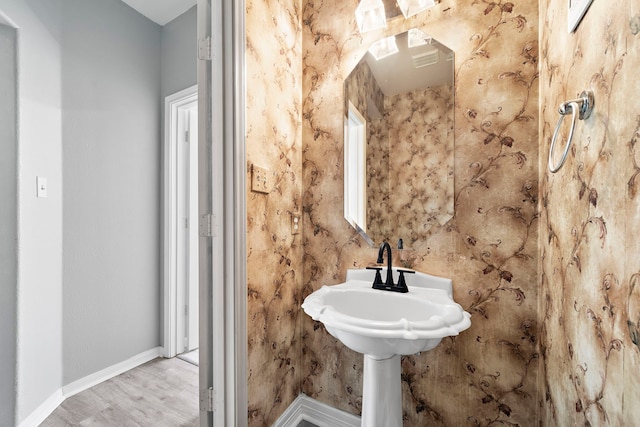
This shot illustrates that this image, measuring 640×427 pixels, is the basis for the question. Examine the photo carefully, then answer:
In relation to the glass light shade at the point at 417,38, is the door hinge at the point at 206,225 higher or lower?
lower

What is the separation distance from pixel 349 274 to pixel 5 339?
1.82 metres

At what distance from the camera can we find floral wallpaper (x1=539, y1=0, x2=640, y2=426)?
1.74ft

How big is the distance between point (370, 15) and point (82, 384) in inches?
113

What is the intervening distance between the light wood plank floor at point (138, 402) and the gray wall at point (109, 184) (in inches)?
6.9

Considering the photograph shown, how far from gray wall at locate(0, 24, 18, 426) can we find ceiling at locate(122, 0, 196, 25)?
36.5 inches

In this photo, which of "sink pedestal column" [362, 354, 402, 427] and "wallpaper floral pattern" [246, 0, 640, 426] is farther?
"sink pedestal column" [362, 354, 402, 427]

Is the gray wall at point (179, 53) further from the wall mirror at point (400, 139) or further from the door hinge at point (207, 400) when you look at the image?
the door hinge at point (207, 400)

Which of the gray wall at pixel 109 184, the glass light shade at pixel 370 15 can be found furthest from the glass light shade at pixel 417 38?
the gray wall at pixel 109 184

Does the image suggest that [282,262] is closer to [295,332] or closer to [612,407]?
[295,332]

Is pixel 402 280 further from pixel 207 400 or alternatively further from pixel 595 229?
pixel 207 400

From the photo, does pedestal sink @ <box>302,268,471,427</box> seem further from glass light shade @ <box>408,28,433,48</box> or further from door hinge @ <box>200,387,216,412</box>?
glass light shade @ <box>408,28,433,48</box>

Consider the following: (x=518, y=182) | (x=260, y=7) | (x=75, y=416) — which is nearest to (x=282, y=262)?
(x=518, y=182)

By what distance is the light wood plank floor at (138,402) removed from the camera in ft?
5.16

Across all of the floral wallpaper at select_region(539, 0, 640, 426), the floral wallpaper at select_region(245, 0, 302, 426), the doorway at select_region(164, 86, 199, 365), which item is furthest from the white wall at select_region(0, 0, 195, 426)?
the floral wallpaper at select_region(539, 0, 640, 426)
